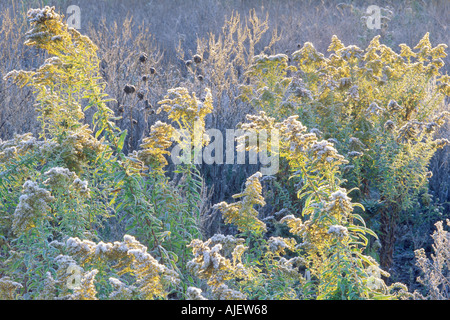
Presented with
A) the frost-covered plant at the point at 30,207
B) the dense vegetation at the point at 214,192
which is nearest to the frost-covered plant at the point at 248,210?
the dense vegetation at the point at 214,192

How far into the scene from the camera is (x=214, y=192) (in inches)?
144

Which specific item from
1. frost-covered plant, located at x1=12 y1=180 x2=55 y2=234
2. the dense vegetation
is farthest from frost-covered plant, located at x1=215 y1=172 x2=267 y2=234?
frost-covered plant, located at x1=12 y1=180 x2=55 y2=234

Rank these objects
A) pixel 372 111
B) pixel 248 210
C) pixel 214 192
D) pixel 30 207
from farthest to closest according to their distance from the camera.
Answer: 1. pixel 214 192
2. pixel 372 111
3. pixel 248 210
4. pixel 30 207

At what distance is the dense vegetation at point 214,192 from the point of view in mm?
1621

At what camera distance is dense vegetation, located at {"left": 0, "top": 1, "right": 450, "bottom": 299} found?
1.62m

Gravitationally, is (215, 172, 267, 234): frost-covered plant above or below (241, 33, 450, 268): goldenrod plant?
below

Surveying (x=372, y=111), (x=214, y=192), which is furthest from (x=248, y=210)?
(x=214, y=192)

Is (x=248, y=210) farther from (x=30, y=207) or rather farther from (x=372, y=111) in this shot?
(x=372, y=111)

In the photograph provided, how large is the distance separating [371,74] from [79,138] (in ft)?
6.98

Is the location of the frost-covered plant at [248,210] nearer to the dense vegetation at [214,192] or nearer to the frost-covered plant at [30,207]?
the dense vegetation at [214,192]

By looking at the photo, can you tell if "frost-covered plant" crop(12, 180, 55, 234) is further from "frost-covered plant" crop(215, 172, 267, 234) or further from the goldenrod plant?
the goldenrod plant

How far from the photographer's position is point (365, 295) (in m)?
1.57
